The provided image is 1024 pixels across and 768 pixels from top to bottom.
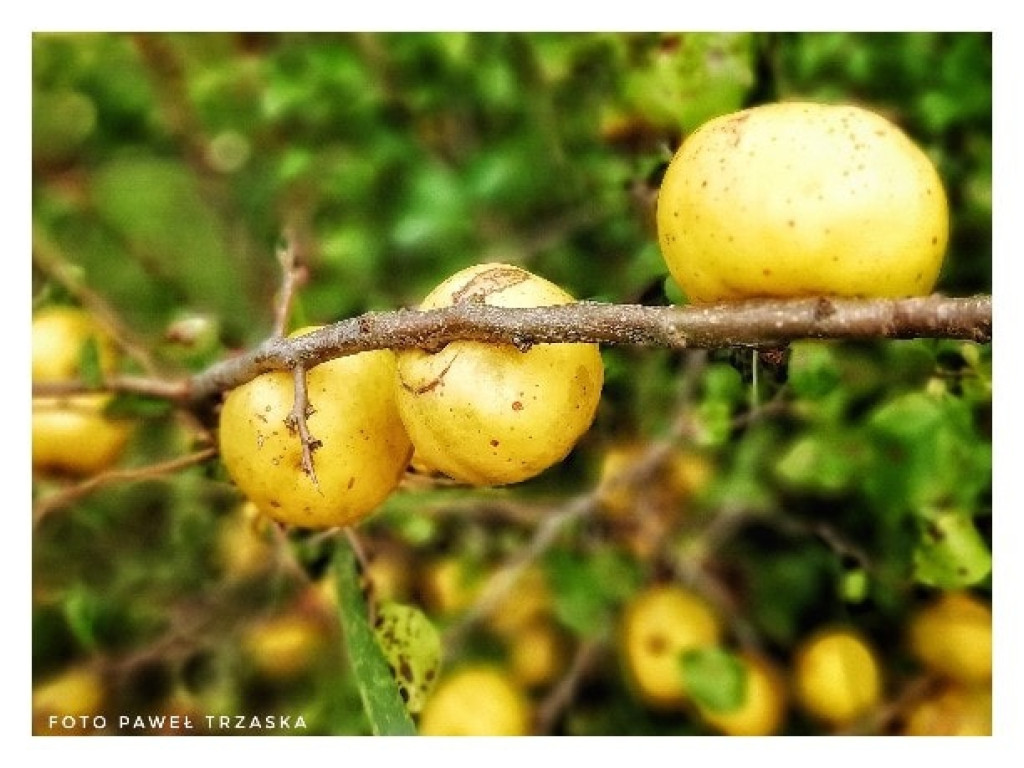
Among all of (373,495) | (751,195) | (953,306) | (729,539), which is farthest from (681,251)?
(729,539)

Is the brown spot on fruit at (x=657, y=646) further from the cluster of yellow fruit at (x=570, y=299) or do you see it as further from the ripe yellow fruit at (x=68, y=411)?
the ripe yellow fruit at (x=68, y=411)

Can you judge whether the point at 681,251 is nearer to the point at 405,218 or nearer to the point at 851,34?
the point at 851,34

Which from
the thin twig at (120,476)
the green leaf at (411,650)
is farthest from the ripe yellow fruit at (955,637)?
the thin twig at (120,476)

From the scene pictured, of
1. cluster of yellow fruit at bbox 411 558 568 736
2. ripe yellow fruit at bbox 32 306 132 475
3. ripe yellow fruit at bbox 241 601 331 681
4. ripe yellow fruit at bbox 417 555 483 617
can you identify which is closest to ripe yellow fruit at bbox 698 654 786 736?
cluster of yellow fruit at bbox 411 558 568 736

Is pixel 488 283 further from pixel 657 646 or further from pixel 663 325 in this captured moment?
pixel 657 646

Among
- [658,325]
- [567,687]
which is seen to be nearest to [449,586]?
[567,687]
